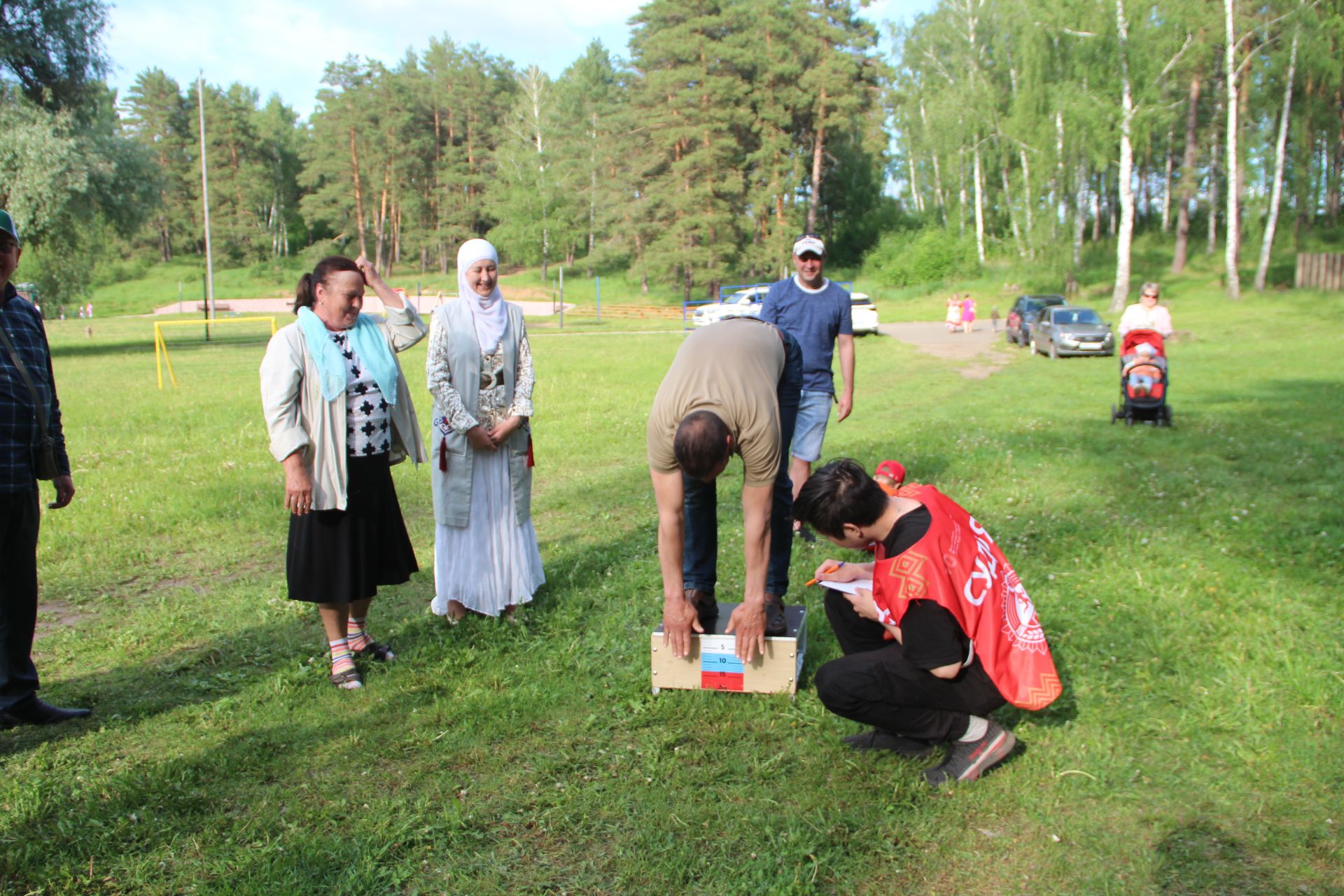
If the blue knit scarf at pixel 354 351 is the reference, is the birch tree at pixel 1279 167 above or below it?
above

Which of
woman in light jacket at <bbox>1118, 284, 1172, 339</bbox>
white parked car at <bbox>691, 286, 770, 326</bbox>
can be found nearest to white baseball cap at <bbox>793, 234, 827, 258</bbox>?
woman in light jacket at <bbox>1118, 284, 1172, 339</bbox>

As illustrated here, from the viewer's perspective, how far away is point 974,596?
3.32m

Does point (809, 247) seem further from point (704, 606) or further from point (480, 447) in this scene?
point (704, 606)

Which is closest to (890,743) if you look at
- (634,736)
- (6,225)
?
(634,736)

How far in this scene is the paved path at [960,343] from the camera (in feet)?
72.0

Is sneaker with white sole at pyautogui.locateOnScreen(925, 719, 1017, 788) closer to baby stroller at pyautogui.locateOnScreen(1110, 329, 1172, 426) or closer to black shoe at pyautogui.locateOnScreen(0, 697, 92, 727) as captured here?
black shoe at pyautogui.locateOnScreen(0, 697, 92, 727)

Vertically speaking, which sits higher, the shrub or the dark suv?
the shrub

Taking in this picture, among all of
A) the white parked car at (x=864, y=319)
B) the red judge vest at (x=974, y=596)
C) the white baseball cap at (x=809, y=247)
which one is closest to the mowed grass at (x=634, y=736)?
the red judge vest at (x=974, y=596)

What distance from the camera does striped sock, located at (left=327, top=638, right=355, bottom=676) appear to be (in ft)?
15.3

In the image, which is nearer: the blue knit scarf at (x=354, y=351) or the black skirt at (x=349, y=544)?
the blue knit scarf at (x=354, y=351)

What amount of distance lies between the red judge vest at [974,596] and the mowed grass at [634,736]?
0.49 meters

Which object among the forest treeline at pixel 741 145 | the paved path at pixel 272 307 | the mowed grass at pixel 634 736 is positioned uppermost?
the forest treeline at pixel 741 145

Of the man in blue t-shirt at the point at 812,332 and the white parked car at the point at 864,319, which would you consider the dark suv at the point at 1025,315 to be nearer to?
the white parked car at the point at 864,319

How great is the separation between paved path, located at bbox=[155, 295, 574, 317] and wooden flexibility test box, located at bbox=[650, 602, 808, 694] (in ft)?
158
